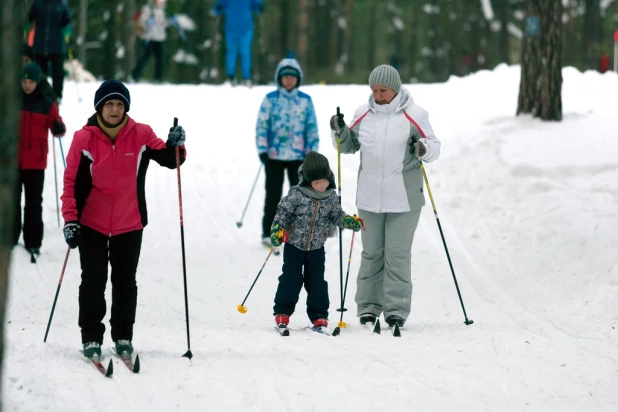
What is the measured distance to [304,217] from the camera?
23.1 feet

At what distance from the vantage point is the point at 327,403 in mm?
5387

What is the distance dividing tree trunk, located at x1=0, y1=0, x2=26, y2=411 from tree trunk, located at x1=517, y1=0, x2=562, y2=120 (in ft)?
33.0

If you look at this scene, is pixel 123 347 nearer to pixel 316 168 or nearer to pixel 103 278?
pixel 103 278

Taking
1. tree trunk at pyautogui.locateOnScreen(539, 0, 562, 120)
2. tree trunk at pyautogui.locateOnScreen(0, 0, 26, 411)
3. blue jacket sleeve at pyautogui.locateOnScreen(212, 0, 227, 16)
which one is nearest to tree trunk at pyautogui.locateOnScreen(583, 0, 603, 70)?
blue jacket sleeve at pyautogui.locateOnScreen(212, 0, 227, 16)

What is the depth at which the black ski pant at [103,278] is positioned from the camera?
5.93 m

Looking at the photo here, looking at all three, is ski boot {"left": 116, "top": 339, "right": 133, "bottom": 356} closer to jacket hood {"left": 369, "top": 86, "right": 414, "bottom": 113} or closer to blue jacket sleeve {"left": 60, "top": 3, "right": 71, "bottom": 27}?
jacket hood {"left": 369, "top": 86, "right": 414, "bottom": 113}

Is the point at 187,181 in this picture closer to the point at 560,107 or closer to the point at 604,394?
the point at 560,107

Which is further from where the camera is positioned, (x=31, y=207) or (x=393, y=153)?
(x=31, y=207)

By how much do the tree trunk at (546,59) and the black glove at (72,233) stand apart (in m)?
8.48

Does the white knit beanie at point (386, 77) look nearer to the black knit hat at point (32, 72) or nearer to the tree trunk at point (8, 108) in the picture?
the black knit hat at point (32, 72)

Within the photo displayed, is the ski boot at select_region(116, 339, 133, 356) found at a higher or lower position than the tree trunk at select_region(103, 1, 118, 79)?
lower

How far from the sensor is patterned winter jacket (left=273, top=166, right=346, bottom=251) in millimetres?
7031

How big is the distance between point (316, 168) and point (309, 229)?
0.45 metres

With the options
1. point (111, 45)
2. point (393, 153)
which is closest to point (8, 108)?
point (393, 153)
